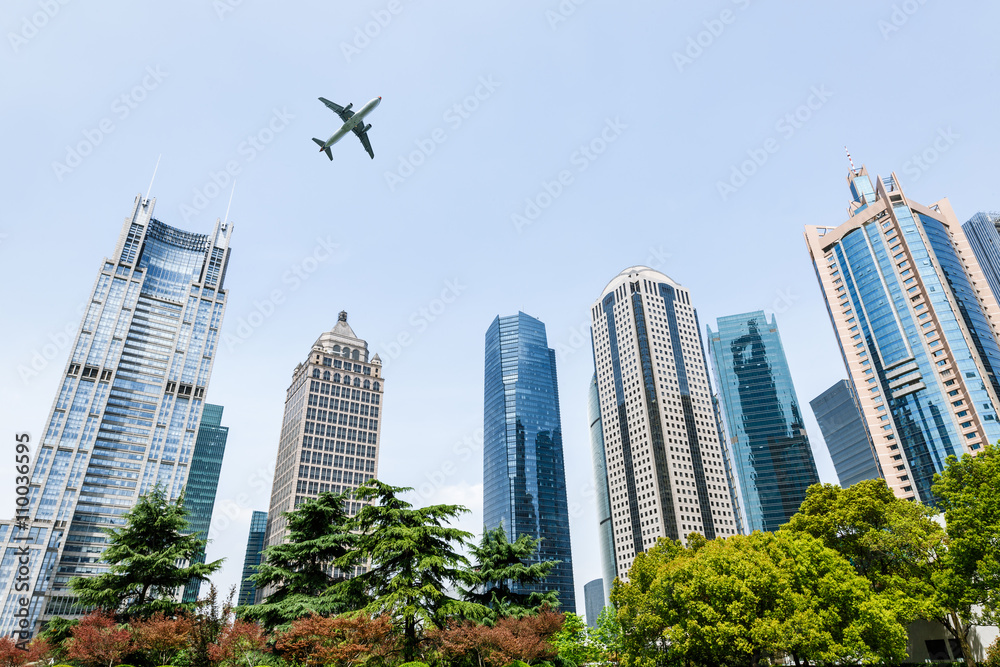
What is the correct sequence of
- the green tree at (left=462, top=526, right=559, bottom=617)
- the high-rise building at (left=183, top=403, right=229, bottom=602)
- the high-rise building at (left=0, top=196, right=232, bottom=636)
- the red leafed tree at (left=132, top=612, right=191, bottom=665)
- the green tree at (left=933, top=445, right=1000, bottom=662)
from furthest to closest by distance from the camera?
the high-rise building at (left=183, top=403, right=229, bottom=602)
the high-rise building at (left=0, top=196, right=232, bottom=636)
the green tree at (left=462, top=526, right=559, bottom=617)
the green tree at (left=933, top=445, right=1000, bottom=662)
the red leafed tree at (left=132, top=612, right=191, bottom=665)

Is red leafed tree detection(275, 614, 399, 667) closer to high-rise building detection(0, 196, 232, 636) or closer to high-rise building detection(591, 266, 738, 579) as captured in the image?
high-rise building detection(0, 196, 232, 636)

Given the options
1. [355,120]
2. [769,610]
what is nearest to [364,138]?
[355,120]

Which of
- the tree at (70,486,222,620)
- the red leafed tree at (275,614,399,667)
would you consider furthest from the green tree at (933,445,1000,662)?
the tree at (70,486,222,620)

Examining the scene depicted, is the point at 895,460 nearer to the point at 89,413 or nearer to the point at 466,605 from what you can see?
the point at 466,605

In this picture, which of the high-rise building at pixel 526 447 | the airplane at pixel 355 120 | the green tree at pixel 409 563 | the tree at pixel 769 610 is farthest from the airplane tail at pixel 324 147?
the high-rise building at pixel 526 447

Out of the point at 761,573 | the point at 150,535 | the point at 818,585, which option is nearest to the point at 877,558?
the point at 818,585

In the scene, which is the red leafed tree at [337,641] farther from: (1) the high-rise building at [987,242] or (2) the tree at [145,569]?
(1) the high-rise building at [987,242]

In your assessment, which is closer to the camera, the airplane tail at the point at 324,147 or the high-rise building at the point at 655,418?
the airplane tail at the point at 324,147

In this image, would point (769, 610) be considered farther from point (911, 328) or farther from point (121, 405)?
point (121, 405)
